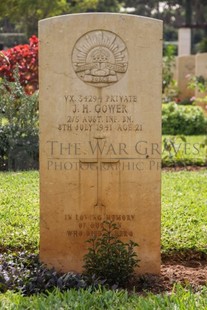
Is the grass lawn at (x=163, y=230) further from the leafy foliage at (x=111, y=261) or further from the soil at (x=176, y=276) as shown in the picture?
the leafy foliage at (x=111, y=261)

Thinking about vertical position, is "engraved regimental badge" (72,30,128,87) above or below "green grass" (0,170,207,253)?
above

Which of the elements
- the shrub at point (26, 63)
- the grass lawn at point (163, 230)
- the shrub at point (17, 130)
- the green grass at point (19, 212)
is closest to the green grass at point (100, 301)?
the grass lawn at point (163, 230)

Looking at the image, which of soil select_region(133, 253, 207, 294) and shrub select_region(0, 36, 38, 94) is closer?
soil select_region(133, 253, 207, 294)

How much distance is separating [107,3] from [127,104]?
1117 inches

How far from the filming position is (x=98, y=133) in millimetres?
4539

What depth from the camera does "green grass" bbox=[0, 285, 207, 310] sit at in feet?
11.3

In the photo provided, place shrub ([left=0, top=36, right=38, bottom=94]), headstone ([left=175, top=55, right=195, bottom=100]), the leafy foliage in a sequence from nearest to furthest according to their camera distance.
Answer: the leafy foliage
shrub ([left=0, top=36, right=38, bottom=94])
headstone ([left=175, top=55, right=195, bottom=100])

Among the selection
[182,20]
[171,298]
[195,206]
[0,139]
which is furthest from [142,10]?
[171,298]

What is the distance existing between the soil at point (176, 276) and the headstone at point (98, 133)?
129 millimetres

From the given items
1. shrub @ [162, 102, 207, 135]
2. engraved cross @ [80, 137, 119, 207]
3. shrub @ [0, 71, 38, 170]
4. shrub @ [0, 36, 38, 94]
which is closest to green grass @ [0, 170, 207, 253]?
engraved cross @ [80, 137, 119, 207]

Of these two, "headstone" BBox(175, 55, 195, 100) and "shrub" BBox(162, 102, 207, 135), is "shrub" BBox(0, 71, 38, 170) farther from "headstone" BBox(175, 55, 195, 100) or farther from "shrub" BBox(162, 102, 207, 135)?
"headstone" BBox(175, 55, 195, 100)

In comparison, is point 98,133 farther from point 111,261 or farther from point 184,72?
point 184,72

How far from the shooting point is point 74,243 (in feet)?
15.1

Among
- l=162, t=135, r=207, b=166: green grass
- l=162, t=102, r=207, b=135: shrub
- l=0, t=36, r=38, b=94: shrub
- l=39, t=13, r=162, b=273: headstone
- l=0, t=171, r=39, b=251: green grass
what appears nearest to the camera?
l=39, t=13, r=162, b=273: headstone
